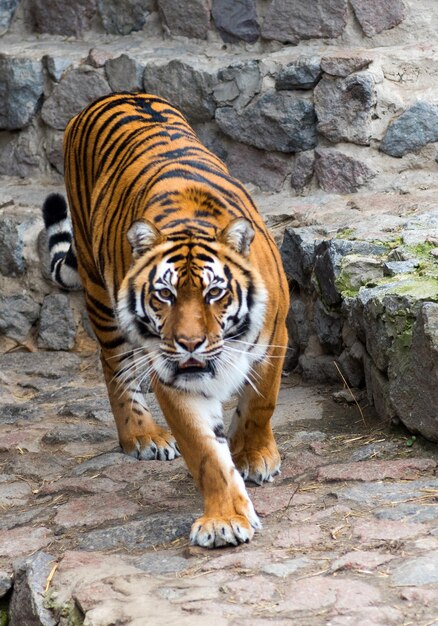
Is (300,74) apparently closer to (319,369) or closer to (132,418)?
(319,369)

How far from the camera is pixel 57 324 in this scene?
22.5ft

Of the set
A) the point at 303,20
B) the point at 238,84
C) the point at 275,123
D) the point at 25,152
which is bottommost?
the point at 25,152

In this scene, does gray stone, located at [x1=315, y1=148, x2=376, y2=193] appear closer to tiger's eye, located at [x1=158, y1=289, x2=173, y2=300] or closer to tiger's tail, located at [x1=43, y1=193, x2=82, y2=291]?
tiger's tail, located at [x1=43, y1=193, x2=82, y2=291]

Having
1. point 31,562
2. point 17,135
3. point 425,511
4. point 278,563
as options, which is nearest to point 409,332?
point 425,511

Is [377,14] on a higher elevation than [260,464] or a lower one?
higher

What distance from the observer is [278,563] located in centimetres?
351

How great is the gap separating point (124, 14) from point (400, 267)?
292cm

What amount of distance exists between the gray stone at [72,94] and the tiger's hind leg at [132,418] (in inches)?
88.3

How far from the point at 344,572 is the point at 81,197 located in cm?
266

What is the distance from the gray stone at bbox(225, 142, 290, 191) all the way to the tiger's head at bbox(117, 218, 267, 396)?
2535mm

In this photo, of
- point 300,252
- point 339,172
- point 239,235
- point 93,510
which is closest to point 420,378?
point 239,235

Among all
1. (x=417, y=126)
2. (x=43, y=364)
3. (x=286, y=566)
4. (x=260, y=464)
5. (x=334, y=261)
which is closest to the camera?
(x=286, y=566)

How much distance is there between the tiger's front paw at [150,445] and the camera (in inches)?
198

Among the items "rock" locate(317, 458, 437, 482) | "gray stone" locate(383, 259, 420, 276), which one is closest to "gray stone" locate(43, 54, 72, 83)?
"gray stone" locate(383, 259, 420, 276)
